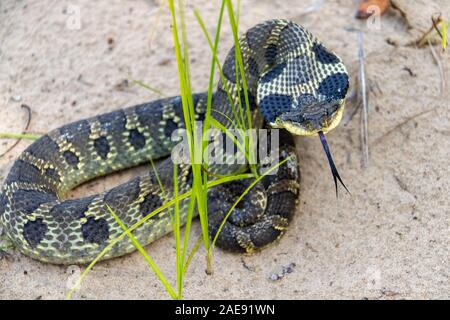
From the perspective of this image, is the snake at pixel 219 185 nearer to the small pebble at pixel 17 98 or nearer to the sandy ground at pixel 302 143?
the sandy ground at pixel 302 143

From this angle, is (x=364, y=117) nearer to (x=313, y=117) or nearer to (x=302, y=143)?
(x=302, y=143)

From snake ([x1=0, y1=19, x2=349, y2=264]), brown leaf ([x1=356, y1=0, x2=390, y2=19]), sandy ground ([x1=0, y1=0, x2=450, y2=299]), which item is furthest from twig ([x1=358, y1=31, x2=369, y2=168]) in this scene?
brown leaf ([x1=356, y1=0, x2=390, y2=19])

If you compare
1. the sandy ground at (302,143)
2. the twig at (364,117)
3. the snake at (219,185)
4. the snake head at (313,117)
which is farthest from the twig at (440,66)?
the snake head at (313,117)

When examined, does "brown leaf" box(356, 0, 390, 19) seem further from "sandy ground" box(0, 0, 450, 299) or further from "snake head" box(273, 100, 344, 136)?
"snake head" box(273, 100, 344, 136)

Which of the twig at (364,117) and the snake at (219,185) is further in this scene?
the twig at (364,117)

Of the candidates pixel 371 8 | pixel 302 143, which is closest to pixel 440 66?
pixel 371 8
